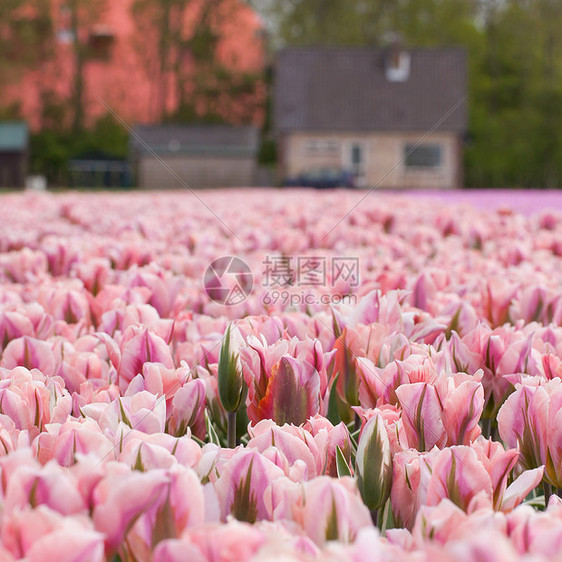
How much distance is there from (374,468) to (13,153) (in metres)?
52.6

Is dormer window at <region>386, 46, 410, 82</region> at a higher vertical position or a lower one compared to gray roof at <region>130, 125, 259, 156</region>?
higher

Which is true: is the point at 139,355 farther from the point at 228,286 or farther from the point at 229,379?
the point at 228,286

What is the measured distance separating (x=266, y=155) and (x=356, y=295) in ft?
160

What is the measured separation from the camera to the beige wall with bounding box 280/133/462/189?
40875mm

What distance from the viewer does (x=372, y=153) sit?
4175 centimetres

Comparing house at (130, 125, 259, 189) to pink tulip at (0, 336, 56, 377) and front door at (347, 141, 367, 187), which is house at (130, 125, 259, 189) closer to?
front door at (347, 141, 367, 187)

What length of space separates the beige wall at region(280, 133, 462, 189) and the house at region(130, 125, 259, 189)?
13.1 ft

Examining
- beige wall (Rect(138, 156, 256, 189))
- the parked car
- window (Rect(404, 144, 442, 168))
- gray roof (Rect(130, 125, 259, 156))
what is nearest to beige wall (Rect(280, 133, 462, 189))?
window (Rect(404, 144, 442, 168))

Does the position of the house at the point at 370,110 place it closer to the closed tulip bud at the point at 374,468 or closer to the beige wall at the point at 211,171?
the beige wall at the point at 211,171

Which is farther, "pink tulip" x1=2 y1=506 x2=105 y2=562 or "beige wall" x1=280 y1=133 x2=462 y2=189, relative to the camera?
"beige wall" x1=280 y1=133 x2=462 y2=189

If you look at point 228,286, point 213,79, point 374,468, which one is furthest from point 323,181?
point 374,468

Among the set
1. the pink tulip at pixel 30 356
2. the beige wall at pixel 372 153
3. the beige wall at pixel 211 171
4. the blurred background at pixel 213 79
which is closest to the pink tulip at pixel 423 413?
the pink tulip at pixel 30 356

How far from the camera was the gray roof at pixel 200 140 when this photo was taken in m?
45.8

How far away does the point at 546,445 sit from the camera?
5.13ft
